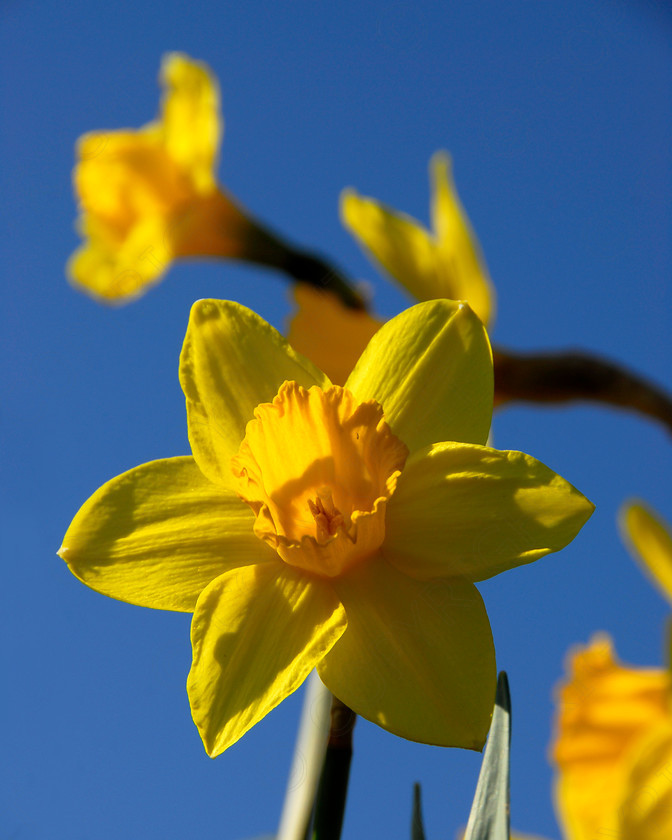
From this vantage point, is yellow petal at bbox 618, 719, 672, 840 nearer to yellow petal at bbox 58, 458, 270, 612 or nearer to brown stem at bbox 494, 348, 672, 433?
yellow petal at bbox 58, 458, 270, 612

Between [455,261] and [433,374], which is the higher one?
[455,261]

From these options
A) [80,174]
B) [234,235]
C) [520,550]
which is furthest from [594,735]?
[80,174]

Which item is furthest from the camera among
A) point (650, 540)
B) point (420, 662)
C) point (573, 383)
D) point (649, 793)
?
point (573, 383)

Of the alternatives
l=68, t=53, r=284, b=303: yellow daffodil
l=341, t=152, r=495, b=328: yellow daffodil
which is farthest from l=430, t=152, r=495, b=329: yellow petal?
l=68, t=53, r=284, b=303: yellow daffodil

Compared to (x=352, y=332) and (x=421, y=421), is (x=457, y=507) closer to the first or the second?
(x=421, y=421)

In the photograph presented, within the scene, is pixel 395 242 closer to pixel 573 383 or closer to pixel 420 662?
pixel 573 383

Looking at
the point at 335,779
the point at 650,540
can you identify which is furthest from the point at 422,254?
the point at 335,779

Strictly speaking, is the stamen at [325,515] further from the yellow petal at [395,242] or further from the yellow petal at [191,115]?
the yellow petal at [191,115]
